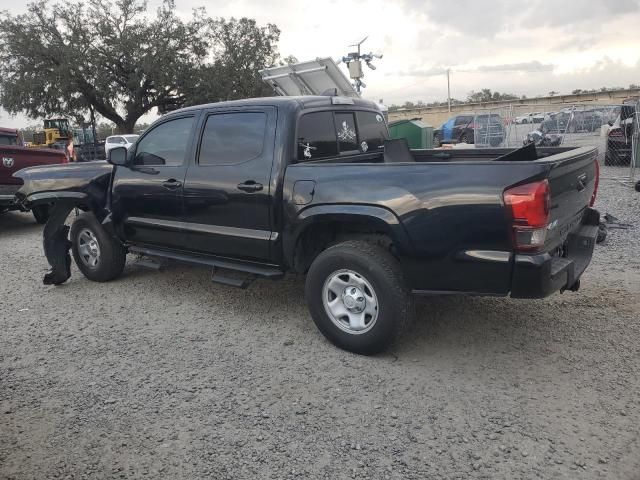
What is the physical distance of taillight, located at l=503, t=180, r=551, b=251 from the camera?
2912mm

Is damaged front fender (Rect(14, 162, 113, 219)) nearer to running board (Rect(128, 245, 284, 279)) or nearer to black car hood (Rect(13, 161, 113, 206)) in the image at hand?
black car hood (Rect(13, 161, 113, 206))

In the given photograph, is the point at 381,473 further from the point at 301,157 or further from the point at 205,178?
the point at 205,178

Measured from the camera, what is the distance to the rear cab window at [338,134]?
4.11m

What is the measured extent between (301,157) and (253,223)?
654 mm

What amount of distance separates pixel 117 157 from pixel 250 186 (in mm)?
1839

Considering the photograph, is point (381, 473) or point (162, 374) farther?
point (162, 374)

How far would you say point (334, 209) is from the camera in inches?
141

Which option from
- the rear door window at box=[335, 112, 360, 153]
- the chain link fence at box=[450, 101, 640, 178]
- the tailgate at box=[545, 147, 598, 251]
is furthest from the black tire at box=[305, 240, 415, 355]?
the chain link fence at box=[450, 101, 640, 178]

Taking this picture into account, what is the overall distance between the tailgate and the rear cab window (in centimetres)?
182

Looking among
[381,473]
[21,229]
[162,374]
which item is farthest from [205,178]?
[21,229]

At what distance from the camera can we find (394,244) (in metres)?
3.43

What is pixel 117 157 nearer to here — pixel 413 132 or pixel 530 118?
pixel 413 132

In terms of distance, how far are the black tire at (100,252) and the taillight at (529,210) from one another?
4.19 m

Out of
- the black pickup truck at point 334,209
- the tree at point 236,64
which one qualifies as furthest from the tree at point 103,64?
the black pickup truck at point 334,209
